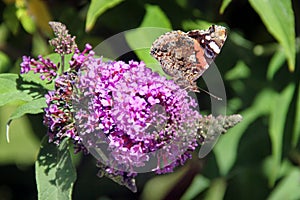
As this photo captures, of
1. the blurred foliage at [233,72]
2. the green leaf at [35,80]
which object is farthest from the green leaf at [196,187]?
the green leaf at [35,80]

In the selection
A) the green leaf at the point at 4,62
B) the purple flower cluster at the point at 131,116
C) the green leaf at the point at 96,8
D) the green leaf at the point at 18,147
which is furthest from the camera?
the green leaf at the point at 18,147

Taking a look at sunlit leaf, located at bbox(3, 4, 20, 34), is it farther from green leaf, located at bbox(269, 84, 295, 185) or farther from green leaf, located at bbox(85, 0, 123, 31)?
green leaf, located at bbox(269, 84, 295, 185)

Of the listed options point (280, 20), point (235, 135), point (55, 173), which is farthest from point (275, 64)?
point (55, 173)

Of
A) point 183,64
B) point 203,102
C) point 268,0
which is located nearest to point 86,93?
point 183,64

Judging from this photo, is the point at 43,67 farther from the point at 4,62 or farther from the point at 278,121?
the point at 278,121

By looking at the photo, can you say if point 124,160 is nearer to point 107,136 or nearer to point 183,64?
point 107,136

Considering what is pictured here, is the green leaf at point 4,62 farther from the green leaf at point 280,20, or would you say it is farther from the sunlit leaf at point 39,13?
the green leaf at point 280,20
